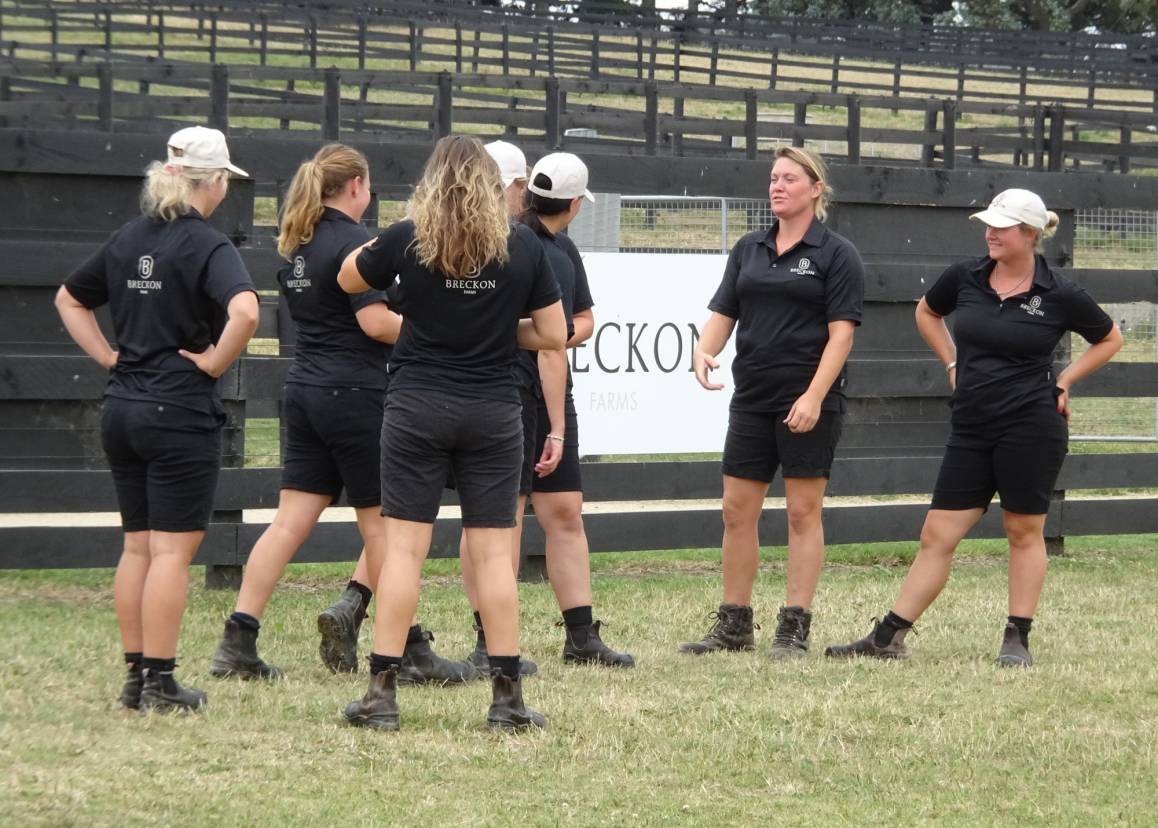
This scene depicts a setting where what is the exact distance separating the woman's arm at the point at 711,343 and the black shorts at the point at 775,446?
24cm

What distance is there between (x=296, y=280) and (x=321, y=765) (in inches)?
73.7

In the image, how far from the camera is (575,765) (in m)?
4.54

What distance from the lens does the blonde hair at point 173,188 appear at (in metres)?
5.18

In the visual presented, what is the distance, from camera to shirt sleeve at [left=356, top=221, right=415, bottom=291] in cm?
479

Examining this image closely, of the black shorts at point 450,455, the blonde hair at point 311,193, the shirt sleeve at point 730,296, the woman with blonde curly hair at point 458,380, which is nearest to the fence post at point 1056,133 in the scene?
the shirt sleeve at point 730,296

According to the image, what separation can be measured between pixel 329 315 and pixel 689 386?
343cm

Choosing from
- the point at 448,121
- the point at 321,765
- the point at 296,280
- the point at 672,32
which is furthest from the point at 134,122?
the point at 672,32

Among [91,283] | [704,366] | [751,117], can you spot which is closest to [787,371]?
[704,366]

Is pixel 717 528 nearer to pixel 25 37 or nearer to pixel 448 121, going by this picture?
pixel 448 121

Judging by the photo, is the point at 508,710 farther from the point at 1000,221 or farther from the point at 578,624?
the point at 1000,221

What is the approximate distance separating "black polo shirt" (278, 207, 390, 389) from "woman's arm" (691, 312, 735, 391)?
1365mm

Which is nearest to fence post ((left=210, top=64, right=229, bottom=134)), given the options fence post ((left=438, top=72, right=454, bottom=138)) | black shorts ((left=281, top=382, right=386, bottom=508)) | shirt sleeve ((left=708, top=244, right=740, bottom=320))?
fence post ((left=438, top=72, right=454, bottom=138))

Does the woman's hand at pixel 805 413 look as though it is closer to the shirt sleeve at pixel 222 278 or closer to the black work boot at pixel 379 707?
the black work boot at pixel 379 707

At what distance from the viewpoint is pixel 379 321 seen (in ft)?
18.0
